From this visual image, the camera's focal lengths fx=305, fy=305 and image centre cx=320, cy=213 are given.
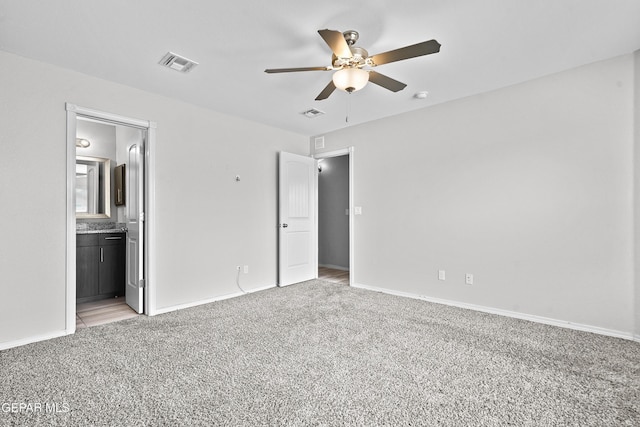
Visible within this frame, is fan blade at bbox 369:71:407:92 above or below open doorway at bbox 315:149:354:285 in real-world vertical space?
above

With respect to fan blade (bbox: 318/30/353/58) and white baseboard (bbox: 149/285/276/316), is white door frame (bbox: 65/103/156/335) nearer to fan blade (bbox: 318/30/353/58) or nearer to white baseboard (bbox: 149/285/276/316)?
white baseboard (bbox: 149/285/276/316)

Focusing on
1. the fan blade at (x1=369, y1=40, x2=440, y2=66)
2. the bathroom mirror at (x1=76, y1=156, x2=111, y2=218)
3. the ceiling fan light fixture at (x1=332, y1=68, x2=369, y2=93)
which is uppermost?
the fan blade at (x1=369, y1=40, x2=440, y2=66)

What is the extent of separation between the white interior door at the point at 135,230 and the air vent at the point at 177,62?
1.18 m

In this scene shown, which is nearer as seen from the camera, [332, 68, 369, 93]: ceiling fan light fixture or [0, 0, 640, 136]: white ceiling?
[0, 0, 640, 136]: white ceiling

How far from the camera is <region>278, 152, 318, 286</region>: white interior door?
4746 millimetres

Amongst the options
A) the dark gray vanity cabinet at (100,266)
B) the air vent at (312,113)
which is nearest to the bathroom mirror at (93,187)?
the dark gray vanity cabinet at (100,266)

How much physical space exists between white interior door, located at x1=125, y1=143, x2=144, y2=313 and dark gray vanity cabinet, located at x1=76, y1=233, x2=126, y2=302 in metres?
0.45

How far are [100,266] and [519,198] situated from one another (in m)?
5.22

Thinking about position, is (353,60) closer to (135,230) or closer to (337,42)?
(337,42)

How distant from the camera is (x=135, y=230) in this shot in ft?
11.8

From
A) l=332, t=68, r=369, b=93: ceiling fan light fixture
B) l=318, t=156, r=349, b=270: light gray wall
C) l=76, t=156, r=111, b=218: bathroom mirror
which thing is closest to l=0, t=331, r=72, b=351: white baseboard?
l=76, t=156, r=111, b=218: bathroom mirror

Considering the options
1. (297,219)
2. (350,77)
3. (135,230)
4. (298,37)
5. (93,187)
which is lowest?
(135,230)

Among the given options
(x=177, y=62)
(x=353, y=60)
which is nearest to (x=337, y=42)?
(x=353, y=60)

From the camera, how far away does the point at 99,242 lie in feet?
13.5
